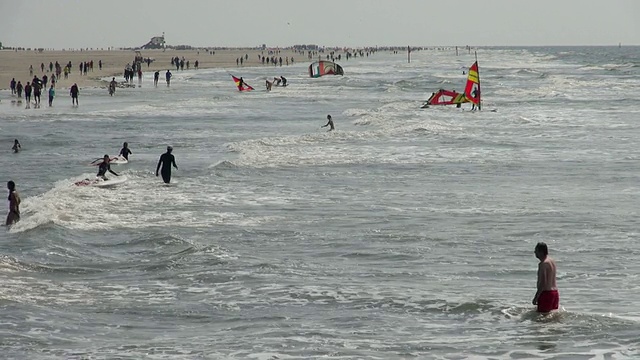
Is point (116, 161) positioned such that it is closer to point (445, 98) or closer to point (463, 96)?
point (463, 96)

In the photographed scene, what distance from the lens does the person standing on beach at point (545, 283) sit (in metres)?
11.8

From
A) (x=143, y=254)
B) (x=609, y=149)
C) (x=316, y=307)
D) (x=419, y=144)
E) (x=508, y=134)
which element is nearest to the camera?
(x=316, y=307)

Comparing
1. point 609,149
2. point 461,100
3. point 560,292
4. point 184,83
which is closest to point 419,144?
point 609,149

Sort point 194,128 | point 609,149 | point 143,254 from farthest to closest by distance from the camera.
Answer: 1. point 194,128
2. point 609,149
3. point 143,254

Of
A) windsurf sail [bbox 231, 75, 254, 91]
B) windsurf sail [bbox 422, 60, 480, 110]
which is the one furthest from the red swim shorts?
windsurf sail [bbox 231, 75, 254, 91]

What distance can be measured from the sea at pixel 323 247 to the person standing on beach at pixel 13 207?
0.26m

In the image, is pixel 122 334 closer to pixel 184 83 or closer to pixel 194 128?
pixel 194 128

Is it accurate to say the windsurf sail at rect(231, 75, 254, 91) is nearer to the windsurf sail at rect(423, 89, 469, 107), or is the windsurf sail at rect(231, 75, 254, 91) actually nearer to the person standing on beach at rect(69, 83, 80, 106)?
the person standing on beach at rect(69, 83, 80, 106)

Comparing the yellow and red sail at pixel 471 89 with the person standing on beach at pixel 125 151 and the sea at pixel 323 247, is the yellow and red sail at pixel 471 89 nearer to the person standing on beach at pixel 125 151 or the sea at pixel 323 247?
the sea at pixel 323 247

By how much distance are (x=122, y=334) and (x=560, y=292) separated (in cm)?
567

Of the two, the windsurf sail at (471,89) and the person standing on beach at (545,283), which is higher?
the windsurf sail at (471,89)

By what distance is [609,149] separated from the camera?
31.3 meters

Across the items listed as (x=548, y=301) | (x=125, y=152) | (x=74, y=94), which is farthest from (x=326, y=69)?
(x=548, y=301)


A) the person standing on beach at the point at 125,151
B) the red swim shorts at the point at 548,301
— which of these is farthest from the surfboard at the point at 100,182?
the red swim shorts at the point at 548,301
